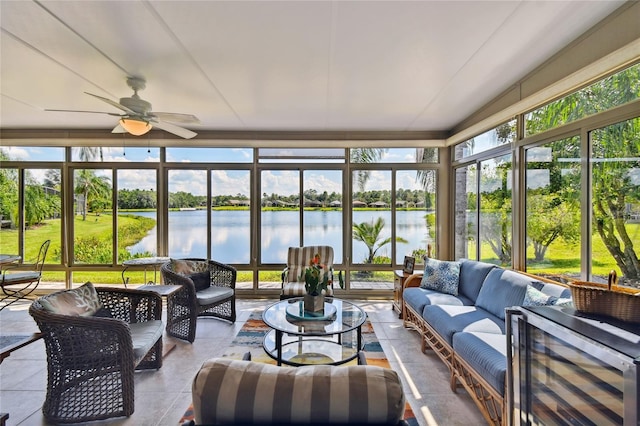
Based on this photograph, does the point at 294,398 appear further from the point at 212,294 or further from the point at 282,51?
the point at 212,294

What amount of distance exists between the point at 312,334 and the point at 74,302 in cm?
188

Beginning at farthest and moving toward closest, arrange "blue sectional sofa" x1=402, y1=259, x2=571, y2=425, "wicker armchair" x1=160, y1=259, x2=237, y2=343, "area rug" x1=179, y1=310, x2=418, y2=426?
"wicker armchair" x1=160, y1=259, x2=237, y2=343 < "area rug" x1=179, y1=310, x2=418, y2=426 < "blue sectional sofa" x1=402, y1=259, x2=571, y2=425

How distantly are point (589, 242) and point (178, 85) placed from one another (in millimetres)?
4187

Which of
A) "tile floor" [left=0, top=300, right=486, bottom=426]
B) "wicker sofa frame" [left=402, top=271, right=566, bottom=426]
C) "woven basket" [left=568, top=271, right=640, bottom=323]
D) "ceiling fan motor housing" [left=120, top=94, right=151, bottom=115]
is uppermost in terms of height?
"ceiling fan motor housing" [left=120, top=94, right=151, bottom=115]

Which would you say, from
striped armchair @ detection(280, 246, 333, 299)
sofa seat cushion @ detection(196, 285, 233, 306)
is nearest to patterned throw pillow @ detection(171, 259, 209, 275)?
sofa seat cushion @ detection(196, 285, 233, 306)

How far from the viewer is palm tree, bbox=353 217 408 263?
16.3ft

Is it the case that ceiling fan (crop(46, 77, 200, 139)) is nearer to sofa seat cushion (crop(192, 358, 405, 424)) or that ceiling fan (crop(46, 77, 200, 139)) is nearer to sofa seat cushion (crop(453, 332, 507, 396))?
sofa seat cushion (crop(192, 358, 405, 424))

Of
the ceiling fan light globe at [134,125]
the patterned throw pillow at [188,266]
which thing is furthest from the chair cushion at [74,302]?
the ceiling fan light globe at [134,125]

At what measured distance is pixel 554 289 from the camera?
229cm

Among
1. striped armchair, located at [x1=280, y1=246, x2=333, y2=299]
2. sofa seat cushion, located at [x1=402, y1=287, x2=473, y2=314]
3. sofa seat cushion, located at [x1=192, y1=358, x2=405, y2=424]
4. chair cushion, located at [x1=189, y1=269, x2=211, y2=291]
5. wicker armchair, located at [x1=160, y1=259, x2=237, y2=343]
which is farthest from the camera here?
striped armchair, located at [x1=280, y1=246, x2=333, y2=299]

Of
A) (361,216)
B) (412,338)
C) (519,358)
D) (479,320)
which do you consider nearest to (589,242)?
(479,320)

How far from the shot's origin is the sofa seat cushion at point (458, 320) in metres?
2.39

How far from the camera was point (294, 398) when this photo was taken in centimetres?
81

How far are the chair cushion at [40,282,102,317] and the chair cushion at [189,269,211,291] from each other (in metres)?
1.29
